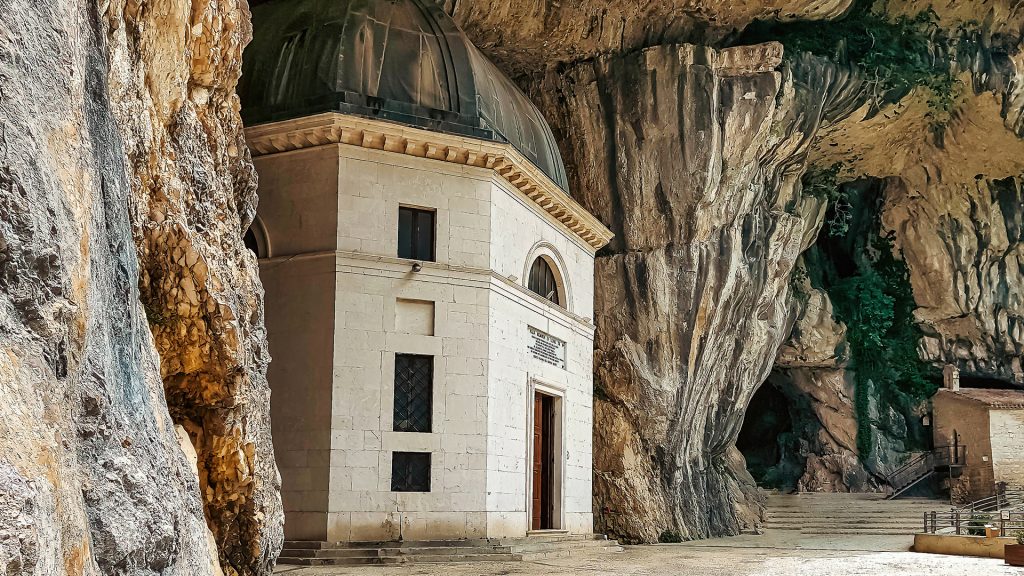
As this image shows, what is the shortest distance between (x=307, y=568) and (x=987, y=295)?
29829mm

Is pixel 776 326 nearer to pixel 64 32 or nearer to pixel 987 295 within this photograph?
pixel 987 295

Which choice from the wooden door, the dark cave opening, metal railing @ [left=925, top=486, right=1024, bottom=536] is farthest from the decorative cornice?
the dark cave opening

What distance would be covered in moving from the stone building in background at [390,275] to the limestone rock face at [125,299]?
551cm

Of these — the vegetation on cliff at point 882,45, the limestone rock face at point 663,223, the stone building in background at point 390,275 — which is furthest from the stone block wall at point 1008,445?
the stone building in background at point 390,275

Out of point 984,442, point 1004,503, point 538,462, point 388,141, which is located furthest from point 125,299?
point 984,442

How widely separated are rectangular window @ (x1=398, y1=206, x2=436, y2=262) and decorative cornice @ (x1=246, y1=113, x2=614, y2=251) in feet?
3.44

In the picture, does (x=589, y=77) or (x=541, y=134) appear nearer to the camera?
(x=541, y=134)

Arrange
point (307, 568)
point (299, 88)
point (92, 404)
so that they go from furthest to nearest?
point (299, 88) → point (307, 568) → point (92, 404)

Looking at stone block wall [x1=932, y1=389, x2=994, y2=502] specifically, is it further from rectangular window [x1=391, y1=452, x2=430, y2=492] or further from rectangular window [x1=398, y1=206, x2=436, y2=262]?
rectangular window [x1=398, y1=206, x2=436, y2=262]

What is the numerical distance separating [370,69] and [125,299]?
484 inches

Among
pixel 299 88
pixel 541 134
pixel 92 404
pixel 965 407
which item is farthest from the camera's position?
pixel 965 407

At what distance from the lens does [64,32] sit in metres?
4.93

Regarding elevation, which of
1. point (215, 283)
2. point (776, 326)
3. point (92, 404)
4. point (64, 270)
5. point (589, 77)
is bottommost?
point (92, 404)

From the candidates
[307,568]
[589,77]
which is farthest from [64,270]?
[589,77]
